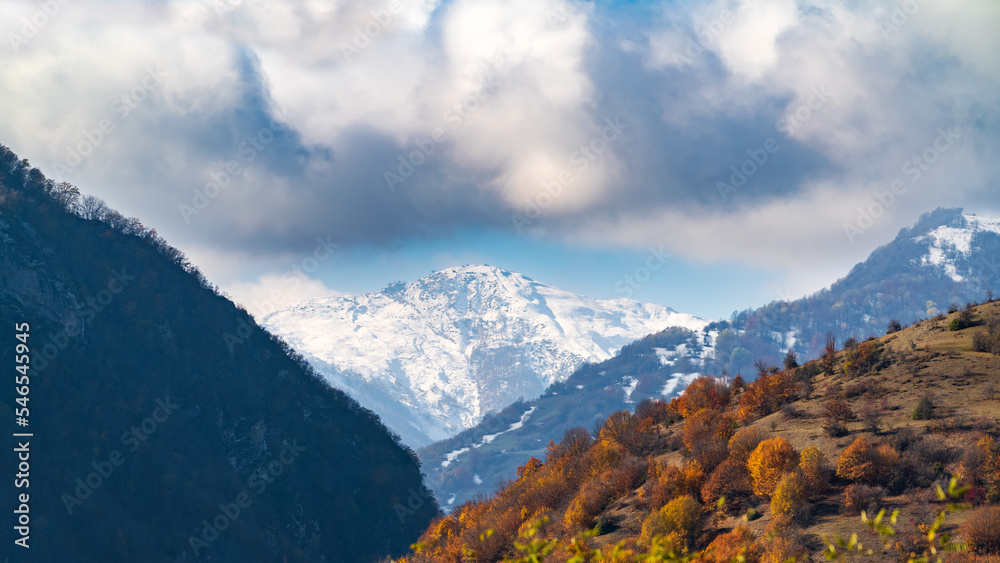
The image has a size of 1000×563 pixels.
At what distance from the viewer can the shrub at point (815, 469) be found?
51612mm

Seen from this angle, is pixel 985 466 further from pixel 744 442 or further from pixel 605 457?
pixel 605 457

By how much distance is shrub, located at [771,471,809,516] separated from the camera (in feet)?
163

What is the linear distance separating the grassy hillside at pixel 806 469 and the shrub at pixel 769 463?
0.11m

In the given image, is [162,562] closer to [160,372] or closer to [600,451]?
[160,372]

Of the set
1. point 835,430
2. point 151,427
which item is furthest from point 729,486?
point 151,427

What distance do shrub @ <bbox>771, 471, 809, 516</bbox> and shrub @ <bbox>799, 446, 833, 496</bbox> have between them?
3.43 feet

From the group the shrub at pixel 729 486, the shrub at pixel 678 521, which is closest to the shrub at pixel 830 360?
the shrub at pixel 729 486

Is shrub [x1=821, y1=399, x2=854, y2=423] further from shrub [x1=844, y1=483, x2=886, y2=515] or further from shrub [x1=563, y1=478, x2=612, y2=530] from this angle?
shrub [x1=563, y1=478, x2=612, y2=530]

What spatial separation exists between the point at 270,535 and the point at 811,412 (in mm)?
126488

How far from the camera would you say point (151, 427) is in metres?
155

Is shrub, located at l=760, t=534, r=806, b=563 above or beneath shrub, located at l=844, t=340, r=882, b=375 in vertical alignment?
beneath

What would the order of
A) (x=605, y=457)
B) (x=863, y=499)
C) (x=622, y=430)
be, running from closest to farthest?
(x=863, y=499) → (x=605, y=457) → (x=622, y=430)

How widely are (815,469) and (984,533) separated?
15.4 m

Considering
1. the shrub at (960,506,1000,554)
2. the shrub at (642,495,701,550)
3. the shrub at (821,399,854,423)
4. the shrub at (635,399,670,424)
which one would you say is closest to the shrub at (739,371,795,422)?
the shrub at (821,399,854,423)
